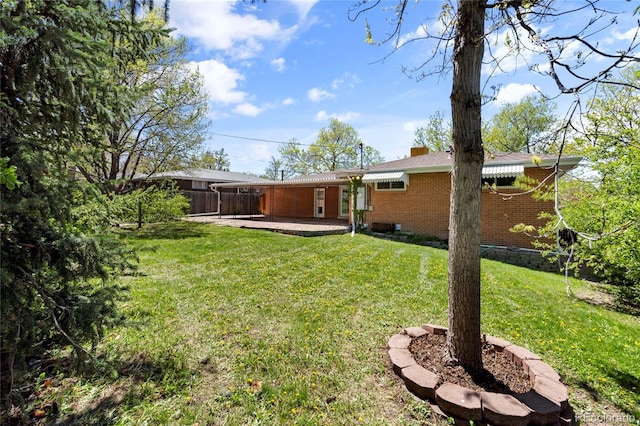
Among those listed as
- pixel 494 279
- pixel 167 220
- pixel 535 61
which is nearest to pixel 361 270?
pixel 494 279

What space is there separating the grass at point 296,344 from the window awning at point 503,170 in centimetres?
520

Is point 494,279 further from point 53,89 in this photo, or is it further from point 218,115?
point 218,115

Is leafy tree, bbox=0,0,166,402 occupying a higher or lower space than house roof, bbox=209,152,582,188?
lower

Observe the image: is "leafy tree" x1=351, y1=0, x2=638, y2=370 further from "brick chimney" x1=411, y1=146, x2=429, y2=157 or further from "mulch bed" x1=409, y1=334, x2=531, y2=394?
"brick chimney" x1=411, y1=146, x2=429, y2=157

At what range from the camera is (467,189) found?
3080mm

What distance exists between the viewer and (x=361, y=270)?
779 centimetres

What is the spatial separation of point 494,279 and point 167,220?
15.8m

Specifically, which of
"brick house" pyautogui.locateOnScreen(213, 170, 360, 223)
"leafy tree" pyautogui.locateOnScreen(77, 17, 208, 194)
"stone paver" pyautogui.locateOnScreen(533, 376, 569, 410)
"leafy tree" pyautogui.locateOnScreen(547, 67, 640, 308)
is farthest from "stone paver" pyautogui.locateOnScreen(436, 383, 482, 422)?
"brick house" pyautogui.locateOnScreen(213, 170, 360, 223)

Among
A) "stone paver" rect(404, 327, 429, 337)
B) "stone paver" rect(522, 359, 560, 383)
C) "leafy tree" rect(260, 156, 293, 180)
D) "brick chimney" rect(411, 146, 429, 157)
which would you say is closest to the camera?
"stone paver" rect(522, 359, 560, 383)

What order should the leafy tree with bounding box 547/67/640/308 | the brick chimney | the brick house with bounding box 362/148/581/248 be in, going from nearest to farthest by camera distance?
the leafy tree with bounding box 547/67/640/308 < the brick house with bounding box 362/148/581/248 < the brick chimney

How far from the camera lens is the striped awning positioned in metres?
14.2

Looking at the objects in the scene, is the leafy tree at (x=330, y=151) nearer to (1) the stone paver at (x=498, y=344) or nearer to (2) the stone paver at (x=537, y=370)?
(1) the stone paver at (x=498, y=344)

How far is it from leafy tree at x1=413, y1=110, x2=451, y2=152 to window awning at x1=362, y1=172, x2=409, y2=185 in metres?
20.7

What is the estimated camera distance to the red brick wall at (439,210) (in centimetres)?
1183
